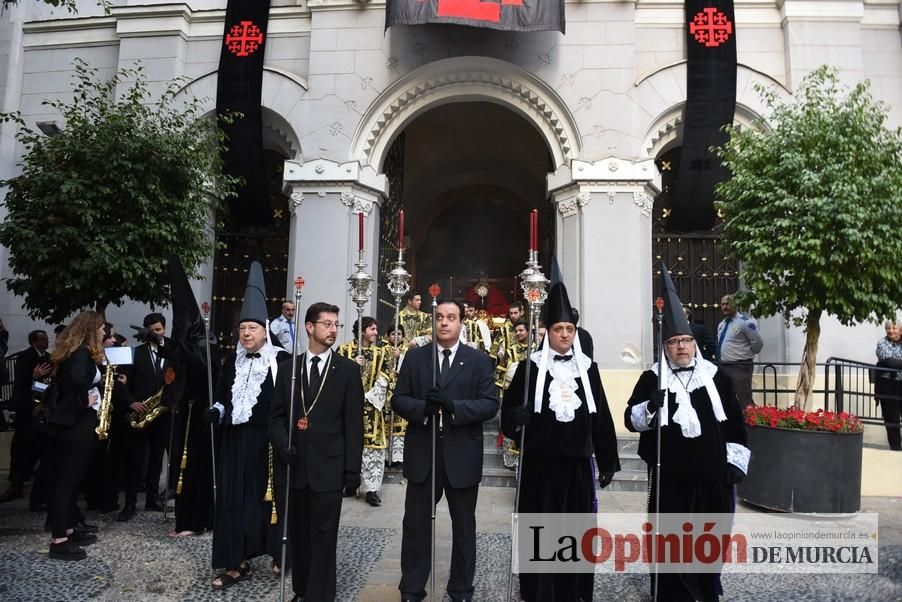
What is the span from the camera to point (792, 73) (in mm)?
10258

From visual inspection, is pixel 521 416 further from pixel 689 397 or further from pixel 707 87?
pixel 707 87

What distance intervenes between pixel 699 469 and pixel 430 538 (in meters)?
1.85

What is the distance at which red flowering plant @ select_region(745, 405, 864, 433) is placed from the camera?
6.40 metres

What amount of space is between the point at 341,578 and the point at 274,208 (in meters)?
9.10

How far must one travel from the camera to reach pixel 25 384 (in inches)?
290

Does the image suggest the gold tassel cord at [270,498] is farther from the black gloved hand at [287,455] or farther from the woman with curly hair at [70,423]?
the woman with curly hair at [70,423]

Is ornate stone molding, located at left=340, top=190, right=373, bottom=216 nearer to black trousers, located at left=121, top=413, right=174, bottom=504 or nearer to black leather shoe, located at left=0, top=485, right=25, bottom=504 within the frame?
black trousers, located at left=121, top=413, right=174, bottom=504

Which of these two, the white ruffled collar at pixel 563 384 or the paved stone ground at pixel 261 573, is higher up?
the white ruffled collar at pixel 563 384

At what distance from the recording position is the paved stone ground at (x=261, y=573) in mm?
4234

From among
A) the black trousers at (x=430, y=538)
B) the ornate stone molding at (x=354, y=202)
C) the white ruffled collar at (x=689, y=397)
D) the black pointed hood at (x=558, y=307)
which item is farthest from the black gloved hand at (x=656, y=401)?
the ornate stone molding at (x=354, y=202)

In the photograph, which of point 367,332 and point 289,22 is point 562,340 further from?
point 289,22

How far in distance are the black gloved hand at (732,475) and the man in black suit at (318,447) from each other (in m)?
2.44

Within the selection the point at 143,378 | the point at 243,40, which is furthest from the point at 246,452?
the point at 243,40

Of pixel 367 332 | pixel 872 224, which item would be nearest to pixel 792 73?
pixel 872 224
